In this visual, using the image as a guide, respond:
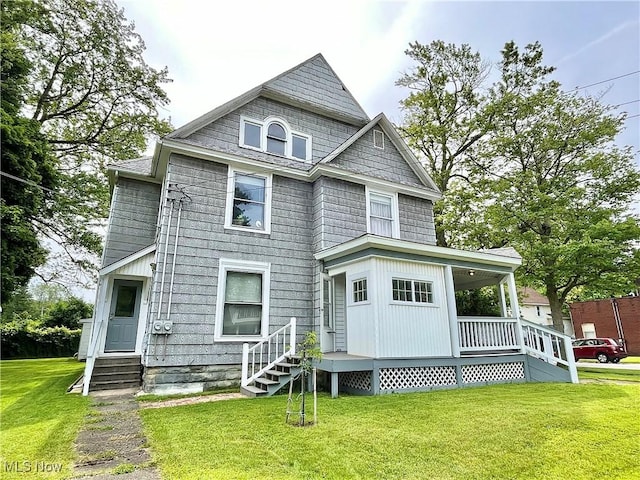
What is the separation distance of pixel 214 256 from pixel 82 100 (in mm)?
13753

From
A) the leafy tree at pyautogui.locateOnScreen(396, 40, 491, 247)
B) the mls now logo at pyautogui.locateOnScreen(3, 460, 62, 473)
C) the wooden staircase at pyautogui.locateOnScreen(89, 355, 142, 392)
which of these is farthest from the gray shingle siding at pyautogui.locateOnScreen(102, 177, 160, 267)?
the leafy tree at pyautogui.locateOnScreen(396, 40, 491, 247)

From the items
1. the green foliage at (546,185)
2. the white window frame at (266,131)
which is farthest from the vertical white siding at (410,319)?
the green foliage at (546,185)

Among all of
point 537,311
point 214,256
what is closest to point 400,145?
point 214,256

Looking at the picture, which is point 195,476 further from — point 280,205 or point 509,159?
point 509,159

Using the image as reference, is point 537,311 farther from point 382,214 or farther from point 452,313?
point 452,313

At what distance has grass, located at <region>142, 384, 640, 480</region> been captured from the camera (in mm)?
3373

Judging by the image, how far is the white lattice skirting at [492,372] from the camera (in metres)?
8.42

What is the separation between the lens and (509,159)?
17.0 m

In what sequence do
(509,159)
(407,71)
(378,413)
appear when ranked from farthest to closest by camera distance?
(407,71), (509,159), (378,413)

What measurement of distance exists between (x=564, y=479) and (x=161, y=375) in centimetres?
700

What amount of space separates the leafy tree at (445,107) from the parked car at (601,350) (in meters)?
10.8

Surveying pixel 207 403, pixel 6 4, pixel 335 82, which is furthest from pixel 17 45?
pixel 207 403

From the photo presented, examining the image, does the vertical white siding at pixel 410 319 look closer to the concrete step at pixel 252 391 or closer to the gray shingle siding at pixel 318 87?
the concrete step at pixel 252 391

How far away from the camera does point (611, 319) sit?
25516mm
